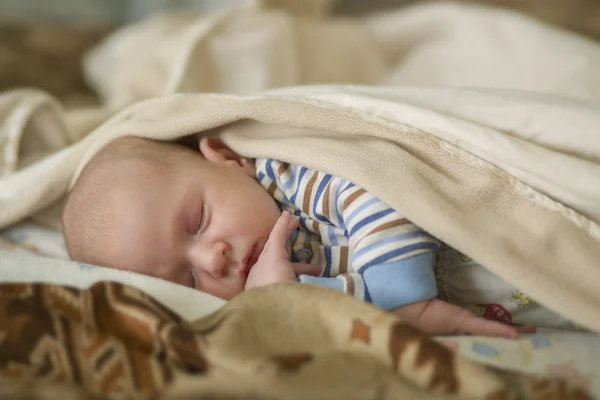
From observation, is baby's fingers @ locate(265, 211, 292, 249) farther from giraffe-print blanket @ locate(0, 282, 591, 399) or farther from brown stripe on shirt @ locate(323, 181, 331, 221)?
giraffe-print blanket @ locate(0, 282, 591, 399)

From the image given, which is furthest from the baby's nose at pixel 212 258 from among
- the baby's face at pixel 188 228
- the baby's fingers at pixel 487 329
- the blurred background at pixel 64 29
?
the blurred background at pixel 64 29

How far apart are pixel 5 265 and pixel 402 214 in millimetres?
573

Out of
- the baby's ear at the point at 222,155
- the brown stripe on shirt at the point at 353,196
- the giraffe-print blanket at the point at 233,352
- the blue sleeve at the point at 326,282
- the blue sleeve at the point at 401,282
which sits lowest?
the giraffe-print blanket at the point at 233,352

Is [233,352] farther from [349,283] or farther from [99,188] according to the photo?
[99,188]

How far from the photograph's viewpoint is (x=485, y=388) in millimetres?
506

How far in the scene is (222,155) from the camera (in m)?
0.95

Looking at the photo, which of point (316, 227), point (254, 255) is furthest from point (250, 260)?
point (316, 227)

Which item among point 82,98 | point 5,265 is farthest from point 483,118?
point 82,98

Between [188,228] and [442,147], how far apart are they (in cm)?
39

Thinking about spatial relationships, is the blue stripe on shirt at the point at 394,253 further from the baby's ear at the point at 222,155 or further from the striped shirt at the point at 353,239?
the baby's ear at the point at 222,155

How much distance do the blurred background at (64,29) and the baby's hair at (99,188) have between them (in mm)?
807

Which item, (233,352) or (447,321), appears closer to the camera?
(233,352)

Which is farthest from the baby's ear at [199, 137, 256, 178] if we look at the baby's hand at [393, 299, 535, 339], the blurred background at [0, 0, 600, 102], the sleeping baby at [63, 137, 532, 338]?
the blurred background at [0, 0, 600, 102]

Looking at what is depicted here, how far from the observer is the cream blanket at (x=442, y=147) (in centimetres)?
71
